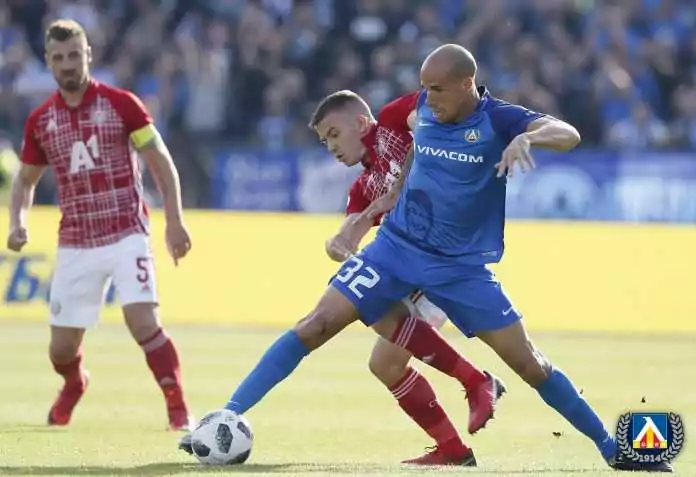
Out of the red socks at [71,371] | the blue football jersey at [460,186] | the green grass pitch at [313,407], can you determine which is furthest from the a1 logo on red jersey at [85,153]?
the blue football jersey at [460,186]

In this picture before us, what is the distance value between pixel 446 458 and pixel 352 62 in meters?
17.2

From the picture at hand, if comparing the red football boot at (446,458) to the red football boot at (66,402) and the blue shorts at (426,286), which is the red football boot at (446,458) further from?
the red football boot at (66,402)

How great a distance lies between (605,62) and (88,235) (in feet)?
51.3

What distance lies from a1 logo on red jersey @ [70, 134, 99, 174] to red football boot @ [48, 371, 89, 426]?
4.77ft

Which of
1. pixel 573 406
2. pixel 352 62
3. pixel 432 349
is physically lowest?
pixel 352 62

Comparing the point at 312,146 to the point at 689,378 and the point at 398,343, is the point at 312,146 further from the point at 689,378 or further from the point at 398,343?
the point at 398,343

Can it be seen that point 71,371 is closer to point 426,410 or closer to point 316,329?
point 426,410

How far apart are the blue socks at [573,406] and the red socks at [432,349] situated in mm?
570

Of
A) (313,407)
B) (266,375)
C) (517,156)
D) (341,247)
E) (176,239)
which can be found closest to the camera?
(517,156)

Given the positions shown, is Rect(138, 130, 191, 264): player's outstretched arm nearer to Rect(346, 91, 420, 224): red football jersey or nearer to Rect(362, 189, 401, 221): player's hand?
Rect(346, 91, 420, 224): red football jersey

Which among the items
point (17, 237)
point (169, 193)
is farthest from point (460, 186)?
point (17, 237)

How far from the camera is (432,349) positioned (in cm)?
920

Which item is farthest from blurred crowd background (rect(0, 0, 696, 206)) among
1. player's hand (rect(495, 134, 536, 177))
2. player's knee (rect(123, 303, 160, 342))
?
player's hand (rect(495, 134, 536, 177))

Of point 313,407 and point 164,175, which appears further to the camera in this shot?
point 313,407
